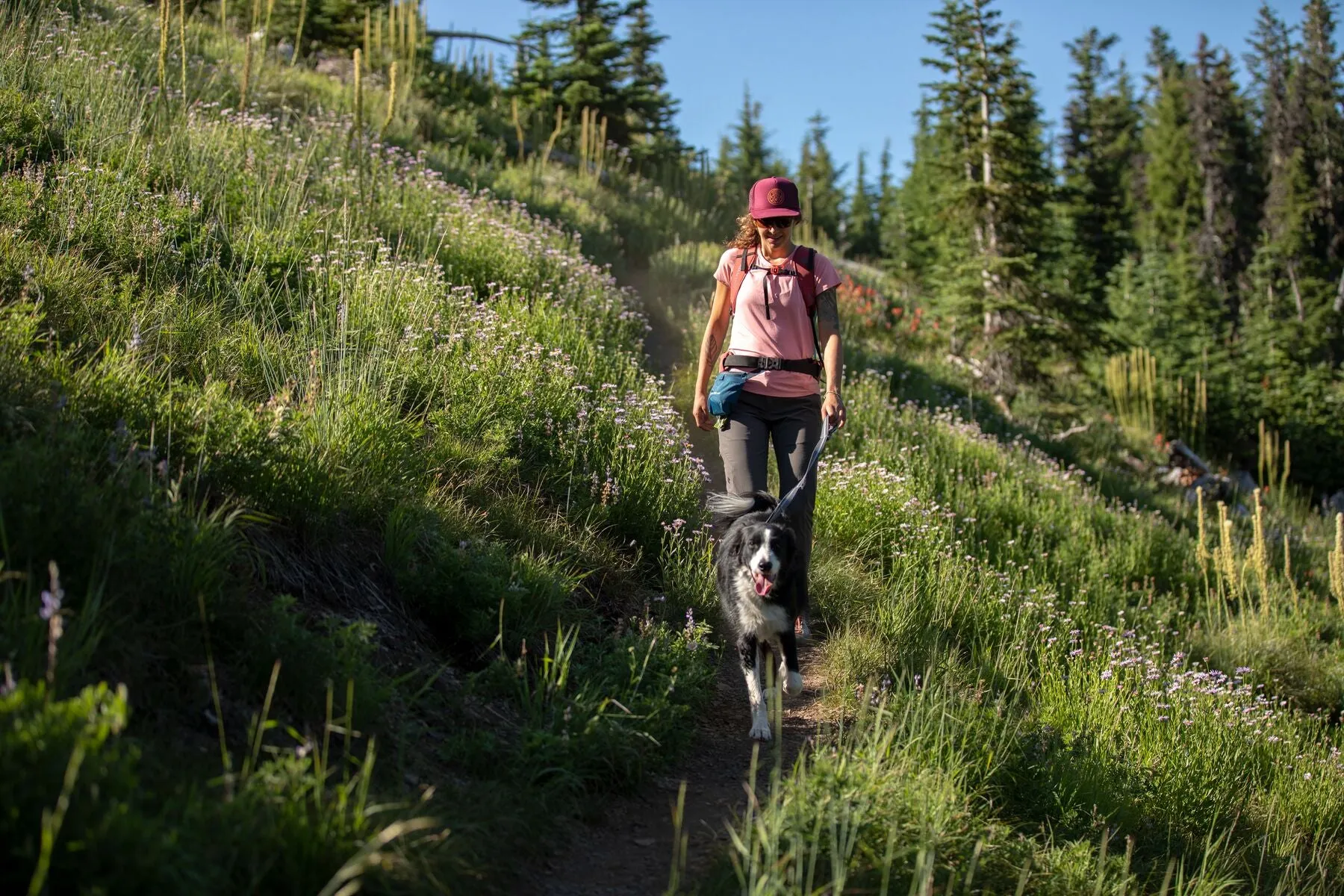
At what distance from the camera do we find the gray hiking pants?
5320 mm

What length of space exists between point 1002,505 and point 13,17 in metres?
9.35

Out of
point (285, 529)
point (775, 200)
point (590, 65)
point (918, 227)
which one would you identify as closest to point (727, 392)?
point (775, 200)

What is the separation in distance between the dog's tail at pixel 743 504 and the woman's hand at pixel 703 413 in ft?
1.51

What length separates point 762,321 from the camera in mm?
5391

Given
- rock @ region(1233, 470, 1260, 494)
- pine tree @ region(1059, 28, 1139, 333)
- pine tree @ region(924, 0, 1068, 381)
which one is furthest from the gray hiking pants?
pine tree @ region(1059, 28, 1139, 333)

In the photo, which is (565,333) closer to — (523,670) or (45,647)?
(523,670)

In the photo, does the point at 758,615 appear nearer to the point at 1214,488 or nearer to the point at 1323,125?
the point at 1214,488

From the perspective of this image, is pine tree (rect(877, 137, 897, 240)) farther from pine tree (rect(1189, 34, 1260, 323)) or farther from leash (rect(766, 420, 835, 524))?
leash (rect(766, 420, 835, 524))

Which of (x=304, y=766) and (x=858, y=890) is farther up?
(x=304, y=766)

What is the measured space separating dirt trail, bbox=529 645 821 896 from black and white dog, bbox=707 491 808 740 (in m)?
0.23

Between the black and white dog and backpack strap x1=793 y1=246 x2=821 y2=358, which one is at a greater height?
backpack strap x1=793 y1=246 x2=821 y2=358

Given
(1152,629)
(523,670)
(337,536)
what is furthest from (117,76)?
(1152,629)

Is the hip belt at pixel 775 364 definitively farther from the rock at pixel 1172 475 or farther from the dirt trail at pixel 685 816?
the rock at pixel 1172 475

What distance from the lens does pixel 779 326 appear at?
5.38m
